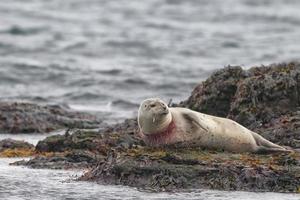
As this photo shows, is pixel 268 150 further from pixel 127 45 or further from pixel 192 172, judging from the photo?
pixel 127 45

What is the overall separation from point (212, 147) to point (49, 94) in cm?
1227

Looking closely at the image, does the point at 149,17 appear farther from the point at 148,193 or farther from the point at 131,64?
the point at 148,193

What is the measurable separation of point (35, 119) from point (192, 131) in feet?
19.5

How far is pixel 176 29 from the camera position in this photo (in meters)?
37.1

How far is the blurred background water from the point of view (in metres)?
22.6

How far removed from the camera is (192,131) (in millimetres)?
10039

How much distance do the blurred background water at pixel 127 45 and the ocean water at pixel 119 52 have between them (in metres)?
0.03

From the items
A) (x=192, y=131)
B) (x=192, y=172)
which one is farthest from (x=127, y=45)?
(x=192, y=172)

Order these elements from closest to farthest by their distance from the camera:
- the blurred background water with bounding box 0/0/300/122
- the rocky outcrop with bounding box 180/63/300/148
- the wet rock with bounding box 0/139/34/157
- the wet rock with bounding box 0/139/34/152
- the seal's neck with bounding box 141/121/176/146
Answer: the seal's neck with bounding box 141/121/176/146, the rocky outcrop with bounding box 180/63/300/148, the wet rock with bounding box 0/139/34/157, the wet rock with bounding box 0/139/34/152, the blurred background water with bounding box 0/0/300/122

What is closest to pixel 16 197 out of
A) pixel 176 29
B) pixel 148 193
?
pixel 148 193

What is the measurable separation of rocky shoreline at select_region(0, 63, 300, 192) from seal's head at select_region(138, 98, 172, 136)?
23cm

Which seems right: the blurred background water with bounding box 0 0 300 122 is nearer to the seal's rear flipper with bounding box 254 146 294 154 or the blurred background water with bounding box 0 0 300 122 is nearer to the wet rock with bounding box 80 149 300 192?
the seal's rear flipper with bounding box 254 146 294 154

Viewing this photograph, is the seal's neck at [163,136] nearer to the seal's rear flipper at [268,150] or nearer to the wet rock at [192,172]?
the wet rock at [192,172]

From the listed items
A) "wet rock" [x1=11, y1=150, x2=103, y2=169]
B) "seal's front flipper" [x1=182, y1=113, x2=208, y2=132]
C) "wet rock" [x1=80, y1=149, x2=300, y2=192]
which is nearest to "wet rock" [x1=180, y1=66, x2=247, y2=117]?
"wet rock" [x1=11, y1=150, x2=103, y2=169]
